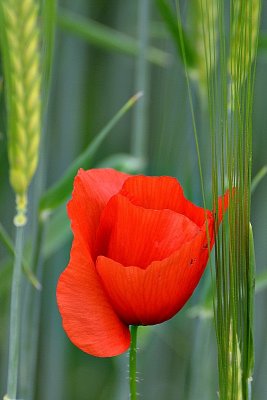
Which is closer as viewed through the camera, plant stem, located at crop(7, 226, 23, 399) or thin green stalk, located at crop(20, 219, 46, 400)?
plant stem, located at crop(7, 226, 23, 399)

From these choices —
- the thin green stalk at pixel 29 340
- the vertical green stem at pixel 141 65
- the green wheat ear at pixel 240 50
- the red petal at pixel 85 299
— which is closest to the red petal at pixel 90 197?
the red petal at pixel 85 299

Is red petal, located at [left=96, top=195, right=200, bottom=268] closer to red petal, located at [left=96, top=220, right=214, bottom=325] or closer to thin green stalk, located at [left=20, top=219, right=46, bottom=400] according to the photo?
red petal, located at [left=96, top=220, right=214, bottom=325]

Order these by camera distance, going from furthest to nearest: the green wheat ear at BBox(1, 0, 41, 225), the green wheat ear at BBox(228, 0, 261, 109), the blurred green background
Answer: the blurred green background
the green wheat ear at BBox(1, 0, 41, 225)
the green wheat ear at BBox(228, 0, 261, 109)

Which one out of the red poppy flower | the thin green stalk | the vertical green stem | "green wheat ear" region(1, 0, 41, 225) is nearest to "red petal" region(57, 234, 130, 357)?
the red poppy flower

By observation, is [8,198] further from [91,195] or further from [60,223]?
[91,195]

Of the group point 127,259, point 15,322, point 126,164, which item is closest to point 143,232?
point 127,259

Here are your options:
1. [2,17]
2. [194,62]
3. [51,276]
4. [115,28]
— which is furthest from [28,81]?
[115,28]

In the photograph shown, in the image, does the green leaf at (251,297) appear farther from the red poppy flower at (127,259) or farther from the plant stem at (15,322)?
the plant stem at (15,322)

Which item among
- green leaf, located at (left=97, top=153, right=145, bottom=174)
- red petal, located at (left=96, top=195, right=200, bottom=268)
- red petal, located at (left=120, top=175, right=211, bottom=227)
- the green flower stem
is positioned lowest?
the green flower stem
